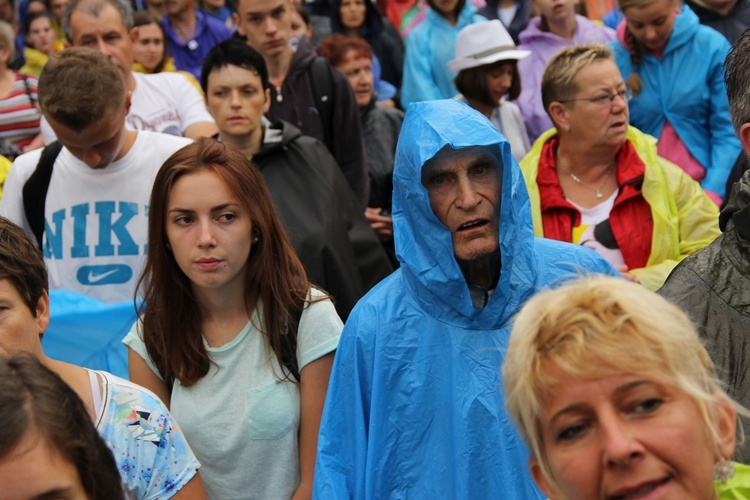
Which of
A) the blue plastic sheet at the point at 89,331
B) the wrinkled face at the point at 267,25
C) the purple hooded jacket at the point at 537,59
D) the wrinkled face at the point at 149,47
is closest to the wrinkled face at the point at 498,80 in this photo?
the purple hooded jacket at the point at 537,59

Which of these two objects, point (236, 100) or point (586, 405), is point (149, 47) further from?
point (586, 405)

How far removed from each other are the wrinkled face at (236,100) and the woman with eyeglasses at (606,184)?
1268 millimetres

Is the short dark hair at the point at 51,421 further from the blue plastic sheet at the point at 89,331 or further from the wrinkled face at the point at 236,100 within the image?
the wrinkled face at the point at 236,100

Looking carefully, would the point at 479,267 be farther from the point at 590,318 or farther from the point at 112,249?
the point at 112,249

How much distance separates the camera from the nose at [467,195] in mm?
3520

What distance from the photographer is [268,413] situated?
3643mm

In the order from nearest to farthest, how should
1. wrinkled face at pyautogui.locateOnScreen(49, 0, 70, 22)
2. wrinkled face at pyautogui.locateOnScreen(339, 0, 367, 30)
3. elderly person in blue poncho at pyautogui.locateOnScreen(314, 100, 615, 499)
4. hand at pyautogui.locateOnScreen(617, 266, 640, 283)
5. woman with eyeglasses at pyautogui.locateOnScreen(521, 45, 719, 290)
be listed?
1. elderly person in blue poncho at pyautogui.locateOnScreen(314, 100, 615, 499)
2. hand at pyautogui.locateOnScreen(617, 266, 640, 283)
3. woman with eyeglasses at pyautogui.locateOnScreen(521, 45, 719, 290)
4. wrinkled face at pyautogui.locateOnScreen(339, 0, 367, 30)
5. wrinkled face at pyautogui.locateOnScreen(49, 0, 70, 22)

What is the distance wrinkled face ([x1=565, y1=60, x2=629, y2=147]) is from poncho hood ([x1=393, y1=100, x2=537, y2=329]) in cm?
125

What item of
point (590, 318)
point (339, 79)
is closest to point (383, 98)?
point (339, 79)

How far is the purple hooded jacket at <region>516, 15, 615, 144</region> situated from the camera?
686cm

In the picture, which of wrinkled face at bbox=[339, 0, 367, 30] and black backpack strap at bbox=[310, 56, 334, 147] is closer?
black backpack strap at bbox=[310, 56, 334, 147]

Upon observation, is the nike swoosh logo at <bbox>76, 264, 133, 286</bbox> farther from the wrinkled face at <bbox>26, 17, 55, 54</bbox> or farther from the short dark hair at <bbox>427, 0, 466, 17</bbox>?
the wrinkled face at <bbox>26, 17, 55, 54</bbox>

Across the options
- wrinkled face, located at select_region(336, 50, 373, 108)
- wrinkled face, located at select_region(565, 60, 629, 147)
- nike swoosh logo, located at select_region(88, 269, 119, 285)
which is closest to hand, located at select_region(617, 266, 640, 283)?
wrinkled face, located at select_region(565, 60, 629, 147)

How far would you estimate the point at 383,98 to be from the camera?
319 inches
